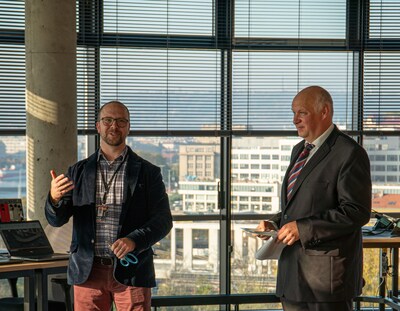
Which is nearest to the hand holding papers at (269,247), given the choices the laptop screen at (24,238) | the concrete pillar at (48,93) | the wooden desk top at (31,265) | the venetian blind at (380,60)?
the wooden desk top at (31,265)

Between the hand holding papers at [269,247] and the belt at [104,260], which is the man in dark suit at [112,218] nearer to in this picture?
the belt at [104,260]

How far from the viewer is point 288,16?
694 centimetres

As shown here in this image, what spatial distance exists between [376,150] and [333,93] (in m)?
0.66

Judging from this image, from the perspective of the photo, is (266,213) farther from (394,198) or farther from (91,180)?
(91,180)

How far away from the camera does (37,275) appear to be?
488 cm

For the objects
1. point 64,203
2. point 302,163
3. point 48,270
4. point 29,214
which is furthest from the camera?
point 29,214

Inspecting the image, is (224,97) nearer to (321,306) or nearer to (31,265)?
(31,265)

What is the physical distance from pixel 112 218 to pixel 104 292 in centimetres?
38

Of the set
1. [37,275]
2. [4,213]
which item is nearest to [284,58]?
[4,213]

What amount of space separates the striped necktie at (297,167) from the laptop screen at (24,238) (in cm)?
196

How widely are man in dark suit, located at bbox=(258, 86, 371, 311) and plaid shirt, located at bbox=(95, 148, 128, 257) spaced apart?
0.89m

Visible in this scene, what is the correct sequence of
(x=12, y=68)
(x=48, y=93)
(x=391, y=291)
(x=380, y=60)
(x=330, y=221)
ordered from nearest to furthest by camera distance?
(x=330, y=221), (x=48, y=93), (x=12, y=68), (x=391, y=291), (x=380, y=60)

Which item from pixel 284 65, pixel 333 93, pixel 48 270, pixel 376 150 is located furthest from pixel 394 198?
pixel 48 270

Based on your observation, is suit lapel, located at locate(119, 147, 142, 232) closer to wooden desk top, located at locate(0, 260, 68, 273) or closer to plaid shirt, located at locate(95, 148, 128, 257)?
plaid shirt, located at locate(95, 148, 128, 257)
